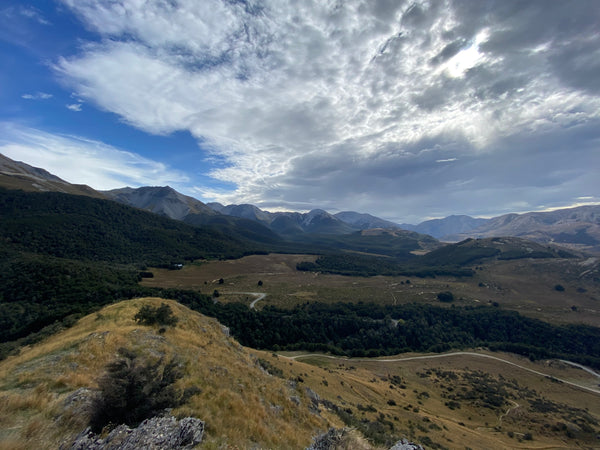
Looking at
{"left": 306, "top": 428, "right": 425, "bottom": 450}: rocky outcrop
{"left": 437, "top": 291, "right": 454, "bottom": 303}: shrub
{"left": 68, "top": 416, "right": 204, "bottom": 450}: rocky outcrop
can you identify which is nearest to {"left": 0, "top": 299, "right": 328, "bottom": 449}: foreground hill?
{"left": 68, "top": 416, "right": 204, "bottom": 450}: rocky outcrop

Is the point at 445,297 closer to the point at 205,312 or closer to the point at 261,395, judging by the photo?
the point at 205,312

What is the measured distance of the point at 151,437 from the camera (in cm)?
770

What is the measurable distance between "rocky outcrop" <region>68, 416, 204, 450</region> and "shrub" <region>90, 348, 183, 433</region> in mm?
994

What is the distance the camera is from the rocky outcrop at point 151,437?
7.19m

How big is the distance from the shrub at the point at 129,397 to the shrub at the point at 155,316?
39.9 feet

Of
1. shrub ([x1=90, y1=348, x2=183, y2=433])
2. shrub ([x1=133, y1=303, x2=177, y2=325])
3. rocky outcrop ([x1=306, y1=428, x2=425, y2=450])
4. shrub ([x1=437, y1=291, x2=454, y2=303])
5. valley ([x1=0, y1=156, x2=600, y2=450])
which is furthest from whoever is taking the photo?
shrub ([x1=437, y1=291, x2=454, y2=303])

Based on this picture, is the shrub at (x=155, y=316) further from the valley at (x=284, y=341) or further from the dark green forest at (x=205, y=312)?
the dark green forest at (x=205, y=312)

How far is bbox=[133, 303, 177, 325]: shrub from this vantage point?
21.3 m

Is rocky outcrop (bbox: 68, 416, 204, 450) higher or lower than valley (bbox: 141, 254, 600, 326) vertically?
higher

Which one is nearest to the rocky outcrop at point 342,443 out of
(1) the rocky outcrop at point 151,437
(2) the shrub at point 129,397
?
(1) the rocky outcrop at point 151,437

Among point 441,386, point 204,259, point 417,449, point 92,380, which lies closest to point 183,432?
point 92,380

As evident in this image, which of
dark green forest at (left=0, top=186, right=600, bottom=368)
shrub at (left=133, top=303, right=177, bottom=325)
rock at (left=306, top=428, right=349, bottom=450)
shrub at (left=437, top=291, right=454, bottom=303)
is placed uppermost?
rock at (left=306, top=428, right=349, bottom=450)

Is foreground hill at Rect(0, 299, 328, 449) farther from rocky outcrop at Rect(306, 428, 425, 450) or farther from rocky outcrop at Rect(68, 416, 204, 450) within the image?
rocky outcrop at Rect(306, 428, 425, 450)

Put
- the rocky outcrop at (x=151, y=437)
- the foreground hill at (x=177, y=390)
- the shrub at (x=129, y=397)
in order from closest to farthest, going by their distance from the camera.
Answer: the rocky outcrop at (x=151, y=437) → the foreground hill at (x=177, y=390) → the shrub at (x=129, y=397)
